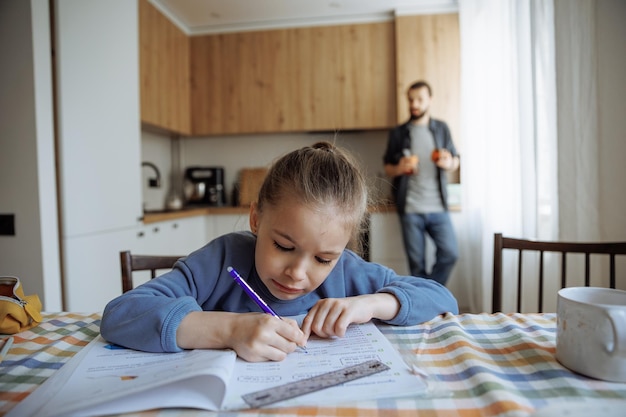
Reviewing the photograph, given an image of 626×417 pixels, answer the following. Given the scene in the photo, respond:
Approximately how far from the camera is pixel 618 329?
0.48 meters

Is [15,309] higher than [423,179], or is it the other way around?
[423,179]

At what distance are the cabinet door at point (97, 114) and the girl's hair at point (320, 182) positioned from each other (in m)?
1.41

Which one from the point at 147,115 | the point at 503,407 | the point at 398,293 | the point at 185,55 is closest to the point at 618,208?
the point at 398,293

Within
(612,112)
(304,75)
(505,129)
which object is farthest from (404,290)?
(304,75)

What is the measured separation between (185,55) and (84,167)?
6.38 feet

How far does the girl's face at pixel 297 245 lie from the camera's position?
692 millimetres

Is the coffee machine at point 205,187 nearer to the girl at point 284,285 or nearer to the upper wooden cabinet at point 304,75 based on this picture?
the upper wooden cabinet at point 304,75

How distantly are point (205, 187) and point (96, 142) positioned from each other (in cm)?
162

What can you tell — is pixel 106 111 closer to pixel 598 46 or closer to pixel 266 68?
pixel 266 68

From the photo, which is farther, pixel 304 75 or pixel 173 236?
pixel 304 75

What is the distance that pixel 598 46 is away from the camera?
1450 mm

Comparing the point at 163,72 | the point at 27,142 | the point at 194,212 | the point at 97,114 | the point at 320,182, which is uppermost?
the point at 163,72

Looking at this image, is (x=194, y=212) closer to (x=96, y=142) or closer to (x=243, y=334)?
(x=96, y=142)

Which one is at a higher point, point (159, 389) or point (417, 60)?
point (417, 60)
